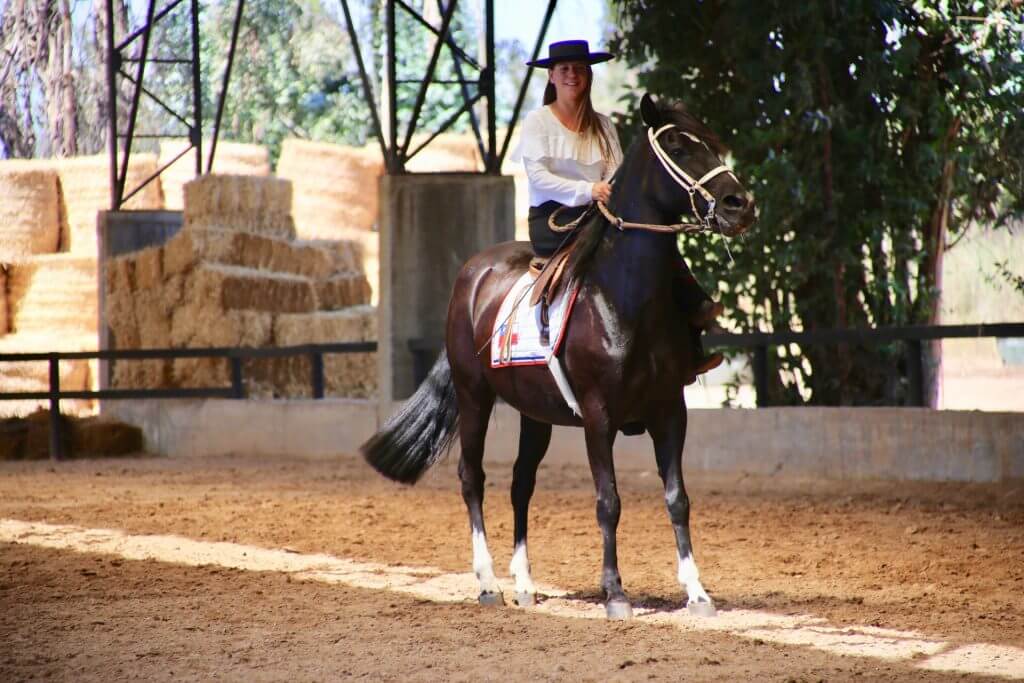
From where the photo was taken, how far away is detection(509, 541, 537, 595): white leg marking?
19.0ft

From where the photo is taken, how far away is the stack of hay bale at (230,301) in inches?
639

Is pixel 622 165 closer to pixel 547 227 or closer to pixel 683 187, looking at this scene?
pixel 683 187

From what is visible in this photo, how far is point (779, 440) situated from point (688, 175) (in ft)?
17.8

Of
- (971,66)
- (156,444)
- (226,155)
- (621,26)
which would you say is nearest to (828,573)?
(971,66)

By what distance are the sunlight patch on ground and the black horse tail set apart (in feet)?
1.79

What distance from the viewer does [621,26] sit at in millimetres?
12664

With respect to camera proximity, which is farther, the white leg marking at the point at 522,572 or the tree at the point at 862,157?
the tree at the point at 862,157

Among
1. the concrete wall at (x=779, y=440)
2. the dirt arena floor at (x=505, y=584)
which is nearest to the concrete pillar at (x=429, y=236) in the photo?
the concrete wall at (x=779, y=440)

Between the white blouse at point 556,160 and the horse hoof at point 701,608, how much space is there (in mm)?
1725

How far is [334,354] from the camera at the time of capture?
16.8m

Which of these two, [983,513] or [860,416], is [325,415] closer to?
[860,416]

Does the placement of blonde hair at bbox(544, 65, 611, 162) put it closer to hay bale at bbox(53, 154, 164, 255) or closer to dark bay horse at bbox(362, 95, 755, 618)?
dark bay horse at bbox(362, 95, 755, 618)

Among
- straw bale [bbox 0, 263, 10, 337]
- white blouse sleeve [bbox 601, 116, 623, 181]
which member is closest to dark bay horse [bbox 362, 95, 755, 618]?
white blouse sleeve [bbox 601, 116, 623, 181]

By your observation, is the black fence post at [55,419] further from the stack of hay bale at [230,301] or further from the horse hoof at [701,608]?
the horse hoof at [701,608]
